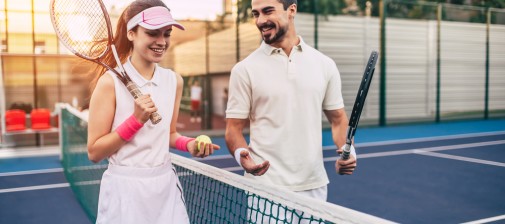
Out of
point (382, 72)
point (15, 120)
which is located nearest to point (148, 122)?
point (15, 120)

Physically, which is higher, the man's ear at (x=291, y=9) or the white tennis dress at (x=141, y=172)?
the man's ear at (x=291, y=9)

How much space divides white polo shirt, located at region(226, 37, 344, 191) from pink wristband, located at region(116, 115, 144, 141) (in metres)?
0.68

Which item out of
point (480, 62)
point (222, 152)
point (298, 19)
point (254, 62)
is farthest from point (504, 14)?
point (254, 62)

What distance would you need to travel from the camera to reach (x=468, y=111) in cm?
1664

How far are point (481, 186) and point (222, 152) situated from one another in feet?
16.0

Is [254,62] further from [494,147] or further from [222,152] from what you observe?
[494,147]

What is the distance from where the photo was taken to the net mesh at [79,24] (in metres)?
2.40

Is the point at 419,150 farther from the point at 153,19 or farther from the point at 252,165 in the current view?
the point at 153,19

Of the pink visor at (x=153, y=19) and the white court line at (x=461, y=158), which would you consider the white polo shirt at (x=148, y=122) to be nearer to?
the pink visor at (x=153, y=19)

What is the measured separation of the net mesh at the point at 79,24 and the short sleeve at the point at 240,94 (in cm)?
66

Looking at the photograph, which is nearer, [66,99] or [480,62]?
[66,99]

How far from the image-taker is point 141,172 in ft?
6.63

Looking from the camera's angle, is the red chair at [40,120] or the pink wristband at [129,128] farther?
the red chair at [40,120]

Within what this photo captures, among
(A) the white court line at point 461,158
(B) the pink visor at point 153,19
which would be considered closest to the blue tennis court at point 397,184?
(A) the white court line at point 461,158
